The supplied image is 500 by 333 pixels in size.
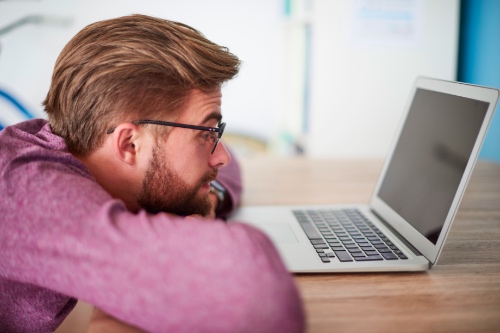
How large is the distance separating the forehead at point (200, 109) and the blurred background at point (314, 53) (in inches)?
71.9

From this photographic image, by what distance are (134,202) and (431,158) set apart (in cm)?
56

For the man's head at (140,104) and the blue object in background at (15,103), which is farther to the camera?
the blue object in background at (15,103)

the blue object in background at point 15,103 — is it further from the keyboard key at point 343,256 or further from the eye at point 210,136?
the keyboard key at point 343,256

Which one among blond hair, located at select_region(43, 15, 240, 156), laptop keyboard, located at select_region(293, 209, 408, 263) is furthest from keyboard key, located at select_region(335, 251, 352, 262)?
blond hair, located at select_region(43, 15, 240, 156)

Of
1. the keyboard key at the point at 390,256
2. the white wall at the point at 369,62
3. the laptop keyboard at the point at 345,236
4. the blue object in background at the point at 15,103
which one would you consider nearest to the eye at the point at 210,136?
the laptop keyboard at the point at 345,236

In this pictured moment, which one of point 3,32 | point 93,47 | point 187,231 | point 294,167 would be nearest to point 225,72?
point 93,47

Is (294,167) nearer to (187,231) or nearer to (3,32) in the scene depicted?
(187,231)

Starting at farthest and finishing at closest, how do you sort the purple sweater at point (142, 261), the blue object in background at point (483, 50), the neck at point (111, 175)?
the blue object in background at point (483, 50) < the neck at point (111, 175) < the purple sweater at point (142, 261)

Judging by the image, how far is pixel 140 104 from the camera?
86 centimetres

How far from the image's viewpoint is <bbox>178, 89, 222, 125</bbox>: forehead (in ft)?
2.92

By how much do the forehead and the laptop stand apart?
251 millimetres

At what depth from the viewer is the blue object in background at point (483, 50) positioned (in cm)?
206

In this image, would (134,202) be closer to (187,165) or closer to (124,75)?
(187,165)

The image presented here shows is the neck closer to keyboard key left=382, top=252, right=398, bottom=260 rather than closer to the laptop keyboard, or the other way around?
the laptop keyboard
